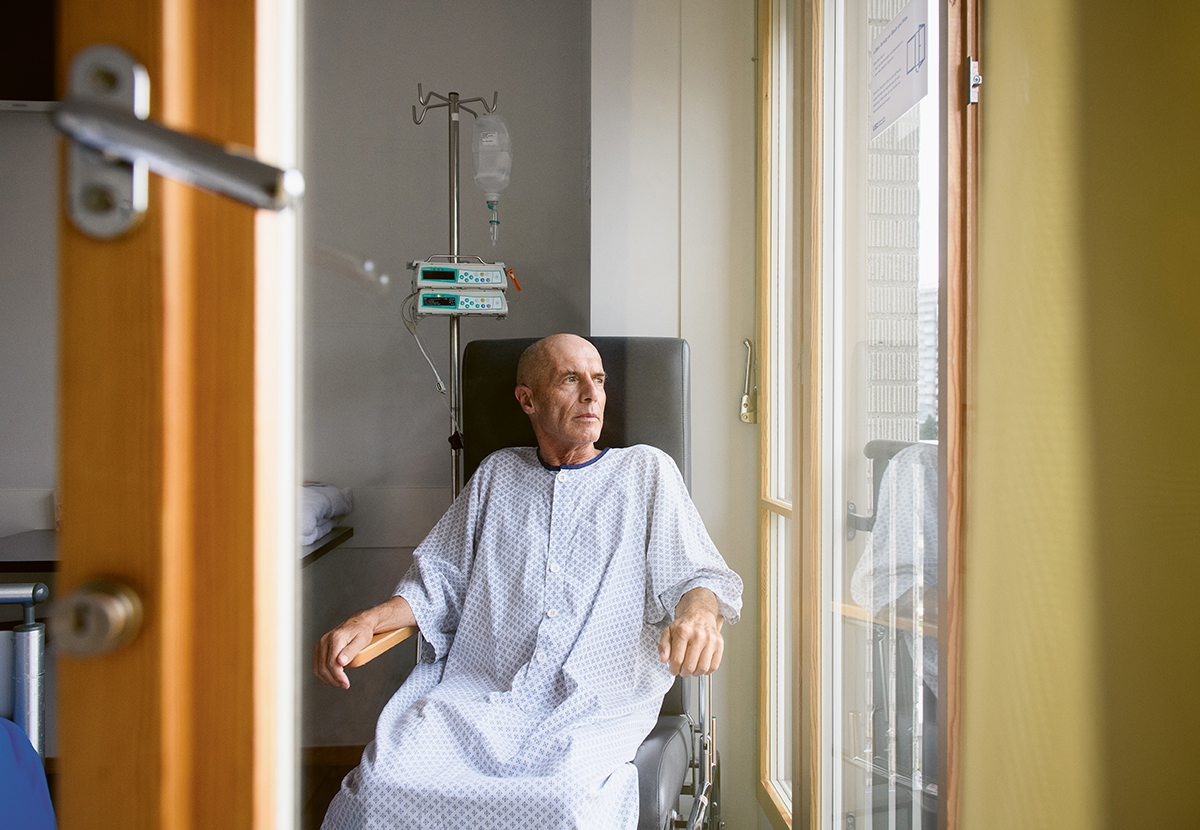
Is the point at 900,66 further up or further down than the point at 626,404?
further up

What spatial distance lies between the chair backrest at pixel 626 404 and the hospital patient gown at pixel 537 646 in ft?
0.17

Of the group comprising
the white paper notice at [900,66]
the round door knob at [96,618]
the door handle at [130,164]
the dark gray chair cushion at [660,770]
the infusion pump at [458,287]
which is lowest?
the dark gray chair cushion at [660,770]

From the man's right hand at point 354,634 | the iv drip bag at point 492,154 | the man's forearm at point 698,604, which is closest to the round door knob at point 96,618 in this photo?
the man's right hand at point 354,634

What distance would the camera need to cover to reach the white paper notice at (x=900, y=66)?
0.77 meters

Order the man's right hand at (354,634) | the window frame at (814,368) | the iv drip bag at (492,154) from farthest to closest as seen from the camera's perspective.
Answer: the iv drip bag at (492,154)
the man's right hand at (354,634)
the window frame at (814,368)

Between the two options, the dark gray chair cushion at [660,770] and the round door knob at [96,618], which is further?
the dark gray chair cushion at [660,770]

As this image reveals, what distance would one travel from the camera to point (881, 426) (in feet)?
2.99

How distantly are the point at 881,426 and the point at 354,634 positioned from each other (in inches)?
33.4

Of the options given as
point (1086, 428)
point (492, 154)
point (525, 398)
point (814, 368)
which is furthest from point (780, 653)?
point (492, 154)

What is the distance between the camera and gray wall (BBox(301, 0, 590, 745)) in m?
0.58

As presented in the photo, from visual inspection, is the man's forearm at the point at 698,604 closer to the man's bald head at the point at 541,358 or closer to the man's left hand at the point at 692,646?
the man's left hand at the point at 692,646

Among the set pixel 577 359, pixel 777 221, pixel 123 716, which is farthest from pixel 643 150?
pixel 123 716

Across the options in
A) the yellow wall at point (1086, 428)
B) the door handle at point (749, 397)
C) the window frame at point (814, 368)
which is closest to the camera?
the yellow wall at point (1086, 428)

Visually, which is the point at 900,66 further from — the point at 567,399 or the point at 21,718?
the point at 21,718
